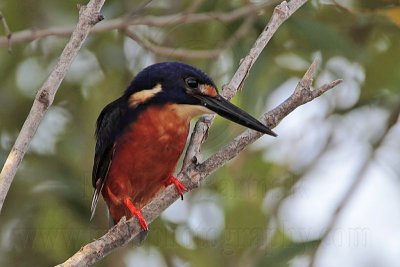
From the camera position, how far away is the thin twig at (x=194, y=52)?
18.5 ft

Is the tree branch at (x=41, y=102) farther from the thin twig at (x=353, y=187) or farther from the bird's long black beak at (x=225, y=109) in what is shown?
the thin twig at (x=353, y=187)

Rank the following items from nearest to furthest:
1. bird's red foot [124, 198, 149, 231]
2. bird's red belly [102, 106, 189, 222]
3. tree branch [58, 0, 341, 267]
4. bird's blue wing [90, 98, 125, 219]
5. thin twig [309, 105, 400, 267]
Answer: tree branch [58, 0, 341, 267]
bird's red foot [124, 198, 149, 231]
bird's red belly [102, 106, 189, 222]
bird's blue wing [90, 98, 125, 219]
thin twig [309, 105, 400, 267]

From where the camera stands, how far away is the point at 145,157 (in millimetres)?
4980

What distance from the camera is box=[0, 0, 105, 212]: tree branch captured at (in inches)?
136

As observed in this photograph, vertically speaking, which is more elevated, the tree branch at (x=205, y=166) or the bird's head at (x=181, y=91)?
the bird's head at (x=181, y=91)

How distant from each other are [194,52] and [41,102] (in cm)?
241

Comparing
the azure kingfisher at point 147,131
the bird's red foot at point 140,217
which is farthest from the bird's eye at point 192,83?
the bird's red foot at point 140,217

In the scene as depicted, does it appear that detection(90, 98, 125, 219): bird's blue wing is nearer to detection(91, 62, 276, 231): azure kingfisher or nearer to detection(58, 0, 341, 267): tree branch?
detection(91, 62, 276, 231): azure kingfisher

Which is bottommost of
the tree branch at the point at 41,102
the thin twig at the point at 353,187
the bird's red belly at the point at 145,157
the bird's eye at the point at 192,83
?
the thin twig at the point at 353,187

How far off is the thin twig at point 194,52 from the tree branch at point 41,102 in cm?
176

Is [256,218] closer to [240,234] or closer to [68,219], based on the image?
[240,234]

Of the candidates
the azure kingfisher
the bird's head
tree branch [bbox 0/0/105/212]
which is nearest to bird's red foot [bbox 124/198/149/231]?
the azure kingfisher

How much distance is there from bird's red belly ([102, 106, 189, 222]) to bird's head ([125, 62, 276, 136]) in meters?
0.07

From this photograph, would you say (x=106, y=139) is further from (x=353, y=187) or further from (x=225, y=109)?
(x=353, y=187)
